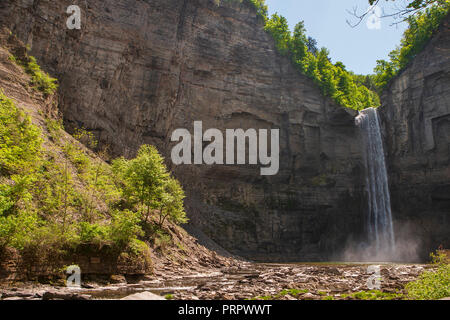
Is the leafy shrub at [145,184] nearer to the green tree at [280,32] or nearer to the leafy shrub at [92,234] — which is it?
the leafy shrub at [92,234]

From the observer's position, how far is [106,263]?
15.6 metres

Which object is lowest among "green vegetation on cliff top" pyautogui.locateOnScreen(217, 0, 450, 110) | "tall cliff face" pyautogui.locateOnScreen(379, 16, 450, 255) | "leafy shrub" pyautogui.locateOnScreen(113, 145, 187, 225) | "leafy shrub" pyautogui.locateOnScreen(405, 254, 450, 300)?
"leafy shrub" pyautogui.locateOnScreen(405, 254, 450, 300)

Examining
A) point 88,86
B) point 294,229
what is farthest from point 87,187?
point 294,229

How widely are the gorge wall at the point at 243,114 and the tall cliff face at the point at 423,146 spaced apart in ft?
0.45

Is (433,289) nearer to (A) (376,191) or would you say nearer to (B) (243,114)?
(A) (376,191)

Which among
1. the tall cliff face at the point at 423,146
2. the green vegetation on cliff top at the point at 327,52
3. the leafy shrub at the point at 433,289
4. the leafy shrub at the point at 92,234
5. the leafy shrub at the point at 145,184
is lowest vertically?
the leafy shrub at the point at 433,289

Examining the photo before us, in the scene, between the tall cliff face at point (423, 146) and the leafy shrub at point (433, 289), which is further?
the tall cliff face at point (423, 146)

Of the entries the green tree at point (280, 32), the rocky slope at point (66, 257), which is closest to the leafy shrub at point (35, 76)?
the rocky slope at point (66, 257)

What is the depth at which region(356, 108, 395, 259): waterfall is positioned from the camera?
141ft

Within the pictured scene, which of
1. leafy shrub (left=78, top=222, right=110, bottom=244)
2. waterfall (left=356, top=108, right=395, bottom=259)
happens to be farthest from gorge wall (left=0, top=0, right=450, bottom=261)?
leafy shrub (left=78, top=222, right=110, bottom=244)

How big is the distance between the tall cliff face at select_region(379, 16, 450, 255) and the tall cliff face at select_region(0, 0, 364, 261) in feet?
17.9

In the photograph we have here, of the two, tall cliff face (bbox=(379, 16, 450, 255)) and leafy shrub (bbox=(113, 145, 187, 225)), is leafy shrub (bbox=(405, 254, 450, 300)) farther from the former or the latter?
tall cliff face (bbox=(379, 16, 450, 255))

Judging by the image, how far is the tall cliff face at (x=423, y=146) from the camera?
41.6 meters
